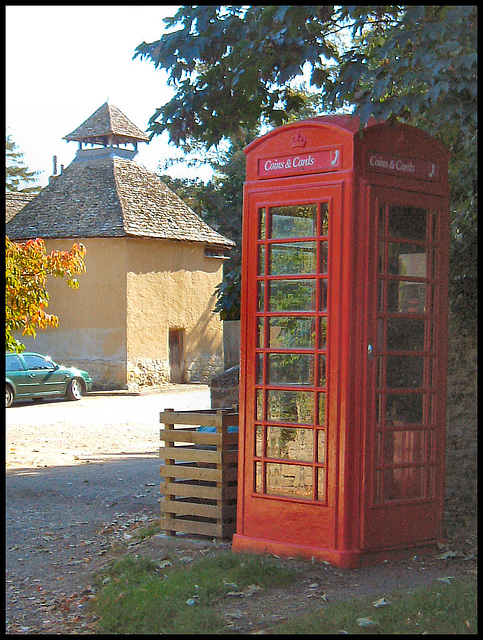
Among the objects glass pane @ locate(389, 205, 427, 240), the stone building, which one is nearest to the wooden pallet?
glass pane @ locate(389, 205, 427, 240)

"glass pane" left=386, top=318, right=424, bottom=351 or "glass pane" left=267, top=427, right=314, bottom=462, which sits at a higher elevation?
Result: "glass pane" left=386, top=318, right=424, bottom=351

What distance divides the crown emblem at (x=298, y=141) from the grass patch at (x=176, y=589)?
9.85 feet

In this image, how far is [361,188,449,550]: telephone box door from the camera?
6406 millimetres

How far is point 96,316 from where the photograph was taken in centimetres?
3083

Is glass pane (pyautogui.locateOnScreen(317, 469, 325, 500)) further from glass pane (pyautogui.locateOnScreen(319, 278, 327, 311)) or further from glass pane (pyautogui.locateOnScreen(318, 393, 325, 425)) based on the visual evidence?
glass pane (pyautogui.locateOnScreen(319, 278, 327, 311))

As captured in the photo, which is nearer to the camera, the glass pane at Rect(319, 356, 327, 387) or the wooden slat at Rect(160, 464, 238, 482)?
the glass pane at Rect(319, 356, 327, 387)

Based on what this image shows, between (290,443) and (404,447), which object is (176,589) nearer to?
(290,443)

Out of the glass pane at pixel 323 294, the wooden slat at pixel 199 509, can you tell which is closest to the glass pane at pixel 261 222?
the glass pane at pixel 323 294

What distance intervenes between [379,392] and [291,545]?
4.26 ft

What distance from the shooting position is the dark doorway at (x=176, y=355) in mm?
33219

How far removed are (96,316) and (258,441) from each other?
24.6 m

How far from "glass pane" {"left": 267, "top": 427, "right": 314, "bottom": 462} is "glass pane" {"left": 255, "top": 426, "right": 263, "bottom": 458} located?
0.19ft

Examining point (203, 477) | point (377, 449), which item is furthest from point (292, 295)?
point (203, 477)

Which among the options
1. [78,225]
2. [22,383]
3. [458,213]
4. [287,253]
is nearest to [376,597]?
[287,253]
